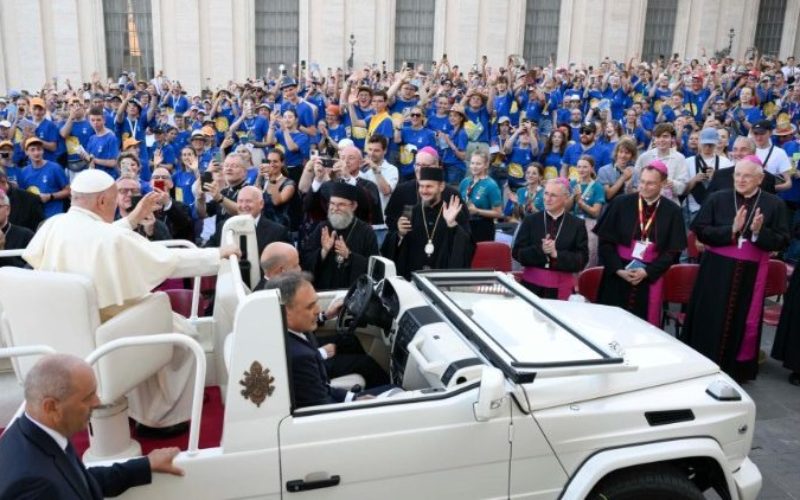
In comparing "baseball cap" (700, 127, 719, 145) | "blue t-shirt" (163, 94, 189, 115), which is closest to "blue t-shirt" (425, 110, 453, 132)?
"baseball cap" (700, 127, 719, 145)

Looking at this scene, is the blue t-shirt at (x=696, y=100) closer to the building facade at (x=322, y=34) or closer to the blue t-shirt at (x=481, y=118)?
the blue t-shirt at (x=481, y=118)

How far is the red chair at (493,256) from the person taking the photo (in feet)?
25.5

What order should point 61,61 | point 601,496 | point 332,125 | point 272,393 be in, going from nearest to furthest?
point 272,393
point 601,496
point 332,125
point 61,61

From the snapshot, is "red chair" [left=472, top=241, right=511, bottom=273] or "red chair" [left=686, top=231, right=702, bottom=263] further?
"red chair" [left=686, top=231, right=702, bottom=263]

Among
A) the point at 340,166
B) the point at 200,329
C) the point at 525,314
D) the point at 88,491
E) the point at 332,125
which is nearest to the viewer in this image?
the point at 88,491

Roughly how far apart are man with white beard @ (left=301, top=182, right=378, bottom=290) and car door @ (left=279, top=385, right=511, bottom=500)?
301 cm

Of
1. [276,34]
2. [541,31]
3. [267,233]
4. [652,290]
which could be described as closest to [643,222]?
[652,290]

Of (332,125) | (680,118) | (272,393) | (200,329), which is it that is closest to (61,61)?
(332,125)

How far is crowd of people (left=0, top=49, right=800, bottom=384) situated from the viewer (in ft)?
22.3

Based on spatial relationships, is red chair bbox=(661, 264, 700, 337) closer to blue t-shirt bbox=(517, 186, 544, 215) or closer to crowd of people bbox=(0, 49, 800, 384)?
crowd of people bbox=(0, 49, 800, 384)

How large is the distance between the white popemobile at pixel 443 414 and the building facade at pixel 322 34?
2678 cm

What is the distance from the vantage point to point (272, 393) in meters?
3.19

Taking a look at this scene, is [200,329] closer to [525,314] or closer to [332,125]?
[525,314]

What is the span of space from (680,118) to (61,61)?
2562cm
